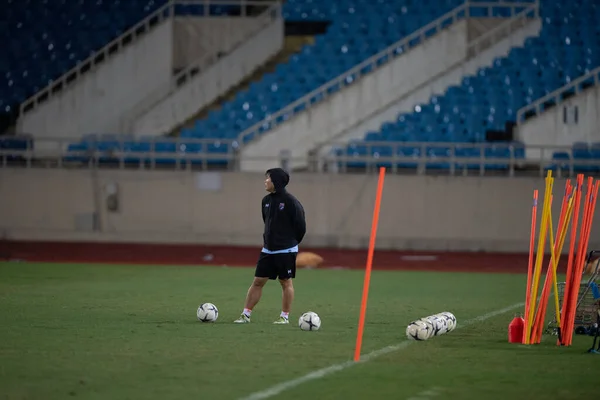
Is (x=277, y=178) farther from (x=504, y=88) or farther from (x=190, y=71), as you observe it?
(x=190, y=71)

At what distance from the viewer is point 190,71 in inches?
1496

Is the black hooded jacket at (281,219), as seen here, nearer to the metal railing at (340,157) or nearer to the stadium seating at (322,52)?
the metal railing at (340,157)

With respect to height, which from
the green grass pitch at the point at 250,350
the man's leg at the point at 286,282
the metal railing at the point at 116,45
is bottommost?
the green grass pitch at the point at 250,350

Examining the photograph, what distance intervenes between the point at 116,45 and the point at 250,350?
2845cm

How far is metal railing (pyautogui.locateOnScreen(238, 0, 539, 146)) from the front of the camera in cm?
3372

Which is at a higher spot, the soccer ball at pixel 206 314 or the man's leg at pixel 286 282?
the man's leg at pixel 286 282

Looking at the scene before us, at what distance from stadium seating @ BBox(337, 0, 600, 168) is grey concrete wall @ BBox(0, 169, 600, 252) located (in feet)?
4.80

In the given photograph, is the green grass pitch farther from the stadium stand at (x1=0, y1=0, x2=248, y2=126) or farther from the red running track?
the stadium stand at (x1=0, y1=0, x2=248, y2=126)

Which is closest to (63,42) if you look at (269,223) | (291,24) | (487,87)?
(291,24)

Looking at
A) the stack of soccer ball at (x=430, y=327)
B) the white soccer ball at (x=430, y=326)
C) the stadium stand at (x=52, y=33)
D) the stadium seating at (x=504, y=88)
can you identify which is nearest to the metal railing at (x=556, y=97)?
the stadium seating at (x=504, y=88)

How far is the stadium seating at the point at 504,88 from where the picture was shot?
33.0 m

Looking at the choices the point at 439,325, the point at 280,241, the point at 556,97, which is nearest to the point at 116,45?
the point at 556,97

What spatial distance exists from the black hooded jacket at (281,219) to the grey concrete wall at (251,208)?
54.6 ft

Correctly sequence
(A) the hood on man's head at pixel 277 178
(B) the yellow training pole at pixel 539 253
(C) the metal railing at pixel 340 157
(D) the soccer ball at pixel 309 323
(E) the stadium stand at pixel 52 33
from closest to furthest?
(B) the yellow training pole at pixel 539 253, (D) the soccer ball at pixel 309 323, (A) the hood on man's head at pixel 277 178, (C) the metal railing at pixel 340 157, (E) the stadium stand at pixel 52 33
